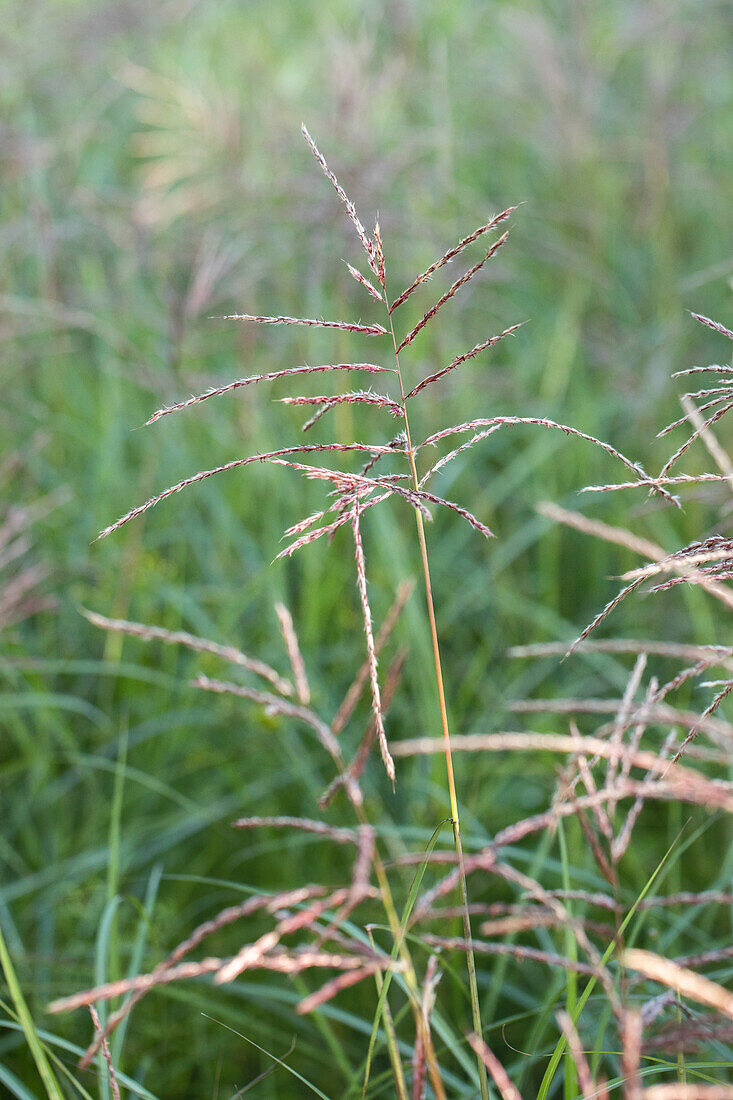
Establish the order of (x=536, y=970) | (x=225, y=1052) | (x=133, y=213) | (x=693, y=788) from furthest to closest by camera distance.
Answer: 1. (x=133, y=213)
2. (x=536, y=970)
3. (x=225, y=1052)
4. (x=693, y=788)

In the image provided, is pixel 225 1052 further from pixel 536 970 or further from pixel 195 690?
pixel 195 690

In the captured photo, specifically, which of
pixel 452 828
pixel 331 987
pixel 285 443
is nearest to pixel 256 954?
pixel 331 987

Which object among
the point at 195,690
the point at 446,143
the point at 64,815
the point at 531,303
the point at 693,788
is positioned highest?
the point at 446,143

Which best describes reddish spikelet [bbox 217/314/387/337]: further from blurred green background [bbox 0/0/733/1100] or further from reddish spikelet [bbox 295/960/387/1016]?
blurred green background [bbox 0/0/733/1100]

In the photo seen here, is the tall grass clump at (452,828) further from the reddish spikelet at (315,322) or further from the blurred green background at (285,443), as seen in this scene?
the blurred green background at (285,443)

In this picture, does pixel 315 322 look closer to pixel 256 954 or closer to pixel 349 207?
pixel 349 207

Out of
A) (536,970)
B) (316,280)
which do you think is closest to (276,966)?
(536,970)

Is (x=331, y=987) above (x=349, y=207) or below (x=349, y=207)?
below

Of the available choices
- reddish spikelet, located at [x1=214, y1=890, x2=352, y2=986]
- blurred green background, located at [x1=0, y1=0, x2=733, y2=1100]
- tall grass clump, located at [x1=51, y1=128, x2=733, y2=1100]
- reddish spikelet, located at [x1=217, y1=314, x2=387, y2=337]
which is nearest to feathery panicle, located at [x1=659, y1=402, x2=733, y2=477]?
tall grass clump, located at [x1=51, y1=128, x2=733, y2=1100]

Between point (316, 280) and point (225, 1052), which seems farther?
point (316, 280)
